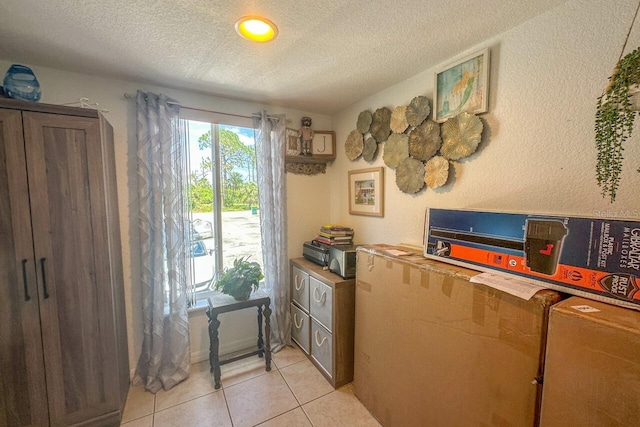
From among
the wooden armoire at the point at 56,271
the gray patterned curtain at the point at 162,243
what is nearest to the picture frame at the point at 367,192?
the gray patterned curtain at the point at 162,243

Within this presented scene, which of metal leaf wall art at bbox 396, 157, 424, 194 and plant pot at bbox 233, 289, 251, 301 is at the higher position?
metal leaf wall art at bbox 396, 157, 424, 194

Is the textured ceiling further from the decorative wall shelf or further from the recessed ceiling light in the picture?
the decorative wall shelf


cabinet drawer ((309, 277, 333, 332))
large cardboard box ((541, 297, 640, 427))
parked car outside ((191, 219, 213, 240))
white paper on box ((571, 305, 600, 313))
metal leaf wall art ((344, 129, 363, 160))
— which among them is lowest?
cabinet drawer ((309, 277, 333, 332))

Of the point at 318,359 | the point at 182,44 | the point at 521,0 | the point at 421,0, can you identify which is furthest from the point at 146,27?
the point at 318,359

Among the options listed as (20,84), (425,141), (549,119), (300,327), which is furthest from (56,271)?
(549,119)

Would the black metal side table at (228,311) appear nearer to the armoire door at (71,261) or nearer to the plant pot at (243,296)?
the plant pot at (243,296)

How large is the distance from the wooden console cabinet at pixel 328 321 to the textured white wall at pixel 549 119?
98 cm

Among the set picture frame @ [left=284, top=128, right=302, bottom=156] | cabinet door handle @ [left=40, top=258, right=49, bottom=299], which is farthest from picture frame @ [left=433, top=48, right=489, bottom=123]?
cabinet door handle @ [left=40, top=258, right=49, bottom=299]

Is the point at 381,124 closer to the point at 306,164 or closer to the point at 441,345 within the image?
the point at 306,164

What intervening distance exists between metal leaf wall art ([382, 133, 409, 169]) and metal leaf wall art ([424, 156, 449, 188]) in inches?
8.3

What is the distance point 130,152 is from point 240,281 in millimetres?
1253

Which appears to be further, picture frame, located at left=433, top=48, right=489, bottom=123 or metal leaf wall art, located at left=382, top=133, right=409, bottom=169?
metal leaf wall art, located at left=382, top=133, right=409, bottom=169

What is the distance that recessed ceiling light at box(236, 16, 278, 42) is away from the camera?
1.21 m

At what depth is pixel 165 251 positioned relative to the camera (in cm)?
194
